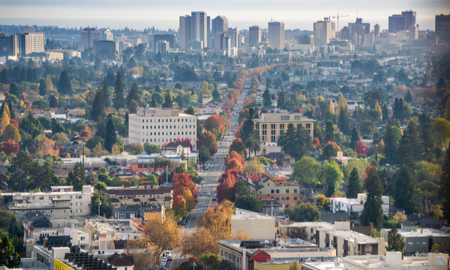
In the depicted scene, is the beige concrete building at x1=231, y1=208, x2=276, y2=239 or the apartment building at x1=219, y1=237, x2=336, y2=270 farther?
the beige concrete building at x1=231, y1=208, x2=276, y2=239

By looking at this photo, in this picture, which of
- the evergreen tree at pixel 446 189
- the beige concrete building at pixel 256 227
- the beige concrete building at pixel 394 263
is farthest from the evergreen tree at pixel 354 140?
the beige concrete building at pixel 394 263

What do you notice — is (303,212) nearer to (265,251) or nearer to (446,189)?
(446,189)

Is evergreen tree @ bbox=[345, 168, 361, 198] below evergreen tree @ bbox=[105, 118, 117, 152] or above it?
below

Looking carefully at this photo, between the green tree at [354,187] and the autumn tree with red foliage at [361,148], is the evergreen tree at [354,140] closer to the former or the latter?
the autumn tree with red foliage at [361,148]

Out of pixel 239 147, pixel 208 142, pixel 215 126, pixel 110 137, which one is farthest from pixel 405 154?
pixel 215 126

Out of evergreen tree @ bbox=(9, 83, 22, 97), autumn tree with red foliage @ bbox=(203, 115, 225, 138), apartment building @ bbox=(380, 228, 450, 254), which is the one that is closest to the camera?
apartment building @ bbox=(380, 228, 450, 254)

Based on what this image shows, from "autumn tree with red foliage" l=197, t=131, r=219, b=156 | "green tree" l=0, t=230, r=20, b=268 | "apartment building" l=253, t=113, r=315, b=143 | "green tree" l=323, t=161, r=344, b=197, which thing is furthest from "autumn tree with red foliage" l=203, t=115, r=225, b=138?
"green tree" l=0, t=230, r=20, b=268

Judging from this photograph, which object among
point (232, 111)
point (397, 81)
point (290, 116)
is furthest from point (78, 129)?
point (397, 81)

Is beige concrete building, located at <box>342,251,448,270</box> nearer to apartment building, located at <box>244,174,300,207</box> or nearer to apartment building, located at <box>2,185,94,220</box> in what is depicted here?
apartment building, located at <box>2,185,94,220</box>
